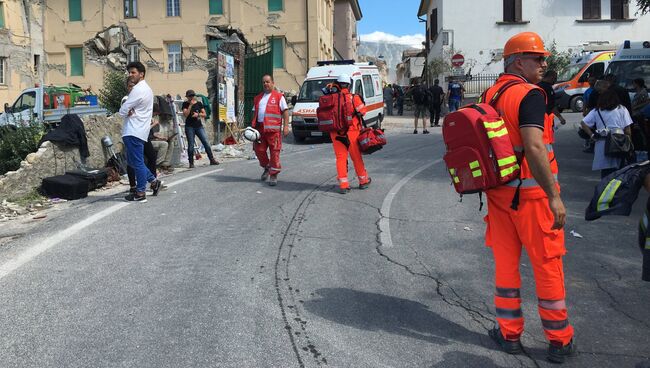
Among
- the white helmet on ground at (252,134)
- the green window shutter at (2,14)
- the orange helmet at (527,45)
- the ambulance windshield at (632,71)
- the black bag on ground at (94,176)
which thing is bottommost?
the black bag on ground at (94,176)

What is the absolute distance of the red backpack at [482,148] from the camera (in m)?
3.69

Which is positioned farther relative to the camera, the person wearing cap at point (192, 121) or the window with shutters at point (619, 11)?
the window with shutters at point (619, 11)

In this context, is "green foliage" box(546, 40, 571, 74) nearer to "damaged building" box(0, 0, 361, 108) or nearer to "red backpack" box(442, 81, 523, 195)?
"damaged building" box(0, 0, 361, 108)

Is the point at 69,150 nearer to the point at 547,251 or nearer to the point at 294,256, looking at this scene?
the point at 294,256

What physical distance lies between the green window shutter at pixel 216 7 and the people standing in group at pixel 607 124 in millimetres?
26982

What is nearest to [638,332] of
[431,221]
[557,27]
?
[431,221]

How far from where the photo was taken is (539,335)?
4156 mm

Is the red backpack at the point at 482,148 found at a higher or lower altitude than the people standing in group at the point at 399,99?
lower

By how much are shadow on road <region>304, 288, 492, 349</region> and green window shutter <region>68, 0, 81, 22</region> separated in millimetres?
33594

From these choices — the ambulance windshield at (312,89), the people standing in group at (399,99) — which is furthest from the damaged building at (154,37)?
the ambulance windshield at (312,89)

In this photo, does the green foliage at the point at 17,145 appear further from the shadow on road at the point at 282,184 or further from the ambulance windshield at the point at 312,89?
the ambulance windshield at the point at 312,89

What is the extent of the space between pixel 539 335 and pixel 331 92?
19.6 ft

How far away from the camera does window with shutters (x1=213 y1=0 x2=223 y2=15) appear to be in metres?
32.8

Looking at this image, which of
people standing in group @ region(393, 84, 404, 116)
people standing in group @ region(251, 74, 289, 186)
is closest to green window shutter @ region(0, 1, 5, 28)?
people standing in group @ region(393, 84, 404, 116)
